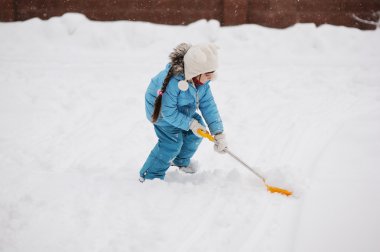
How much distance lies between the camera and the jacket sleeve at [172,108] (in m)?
2.73

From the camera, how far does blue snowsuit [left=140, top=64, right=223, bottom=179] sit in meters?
2.76

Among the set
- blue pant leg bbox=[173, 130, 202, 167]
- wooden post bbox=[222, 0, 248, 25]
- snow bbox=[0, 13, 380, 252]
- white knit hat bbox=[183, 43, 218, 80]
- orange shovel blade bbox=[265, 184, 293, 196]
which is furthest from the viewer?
wooden post bbox=[222, 0, 248, 25]

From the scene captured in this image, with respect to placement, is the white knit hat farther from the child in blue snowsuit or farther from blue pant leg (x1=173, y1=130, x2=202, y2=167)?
blue pant leg (x1=173, y1=130, x2=202, y2=167)

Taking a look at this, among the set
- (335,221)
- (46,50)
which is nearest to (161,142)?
(335,221)

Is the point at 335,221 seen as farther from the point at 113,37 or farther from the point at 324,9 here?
→ the point at 324,9

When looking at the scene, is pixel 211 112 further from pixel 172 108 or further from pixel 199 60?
pixel 199 60

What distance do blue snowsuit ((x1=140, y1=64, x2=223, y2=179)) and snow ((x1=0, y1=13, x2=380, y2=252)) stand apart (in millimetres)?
204

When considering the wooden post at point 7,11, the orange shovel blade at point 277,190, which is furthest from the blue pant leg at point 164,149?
the wooden post at point 7,11

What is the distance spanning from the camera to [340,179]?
3078mm

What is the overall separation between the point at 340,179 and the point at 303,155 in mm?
550

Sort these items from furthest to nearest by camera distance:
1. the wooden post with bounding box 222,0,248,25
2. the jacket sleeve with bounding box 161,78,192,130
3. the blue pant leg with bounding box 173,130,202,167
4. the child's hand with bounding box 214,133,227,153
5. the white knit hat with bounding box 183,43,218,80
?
the wooden post with bounding box 222,0,248,25 < the blue pant leg with bounding box 173,130,202,167 < the child's hand with bounding box 214,133,227,153 < the jacket sleeve with bounding box 161,78,192,130 < the white knit hat with bounding box 183,43,218,80

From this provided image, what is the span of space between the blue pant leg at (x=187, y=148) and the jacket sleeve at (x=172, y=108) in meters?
0.32

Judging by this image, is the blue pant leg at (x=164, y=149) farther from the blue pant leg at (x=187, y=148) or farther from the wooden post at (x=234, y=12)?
the wooden post at (x=234, y=12)

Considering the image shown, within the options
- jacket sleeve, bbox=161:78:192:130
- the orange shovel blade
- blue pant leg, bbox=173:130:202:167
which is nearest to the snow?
the orange shovel blade
